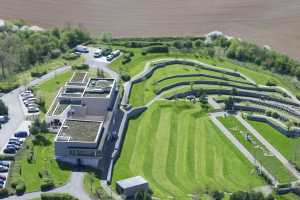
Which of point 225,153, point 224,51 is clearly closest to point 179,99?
point 225,153

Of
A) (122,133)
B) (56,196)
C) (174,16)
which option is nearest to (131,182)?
(56,196)

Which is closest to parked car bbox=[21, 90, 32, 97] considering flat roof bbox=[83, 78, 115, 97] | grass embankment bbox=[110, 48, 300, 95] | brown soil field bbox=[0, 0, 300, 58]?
flat roof bbox=[83, 78, 115, 97]

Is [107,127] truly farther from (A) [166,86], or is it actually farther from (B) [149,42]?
(B) [149,42]

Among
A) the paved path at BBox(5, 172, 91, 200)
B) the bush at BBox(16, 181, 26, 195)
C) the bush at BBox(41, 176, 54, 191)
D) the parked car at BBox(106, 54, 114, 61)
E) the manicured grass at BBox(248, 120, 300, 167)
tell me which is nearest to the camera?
the paved path at BBox(5, 172, 91, 200)

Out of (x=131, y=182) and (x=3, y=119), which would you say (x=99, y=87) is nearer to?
(x=3, y=119)

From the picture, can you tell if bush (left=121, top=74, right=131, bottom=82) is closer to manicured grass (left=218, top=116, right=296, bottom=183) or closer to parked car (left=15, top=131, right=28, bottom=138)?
manicured grass (left=218, top=116, right=296, bottom=183)

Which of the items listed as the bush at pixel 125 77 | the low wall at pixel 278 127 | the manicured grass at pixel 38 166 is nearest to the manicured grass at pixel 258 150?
the low wall at pixel 278 127
